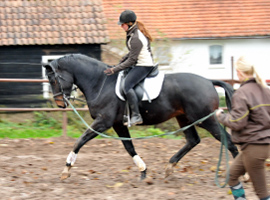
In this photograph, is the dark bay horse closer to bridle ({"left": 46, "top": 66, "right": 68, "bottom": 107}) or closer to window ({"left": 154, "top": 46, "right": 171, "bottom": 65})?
bridle ({"left": 46, "top": 66, "right": 68, "bottom": 107})

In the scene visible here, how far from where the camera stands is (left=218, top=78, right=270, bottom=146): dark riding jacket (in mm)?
4262

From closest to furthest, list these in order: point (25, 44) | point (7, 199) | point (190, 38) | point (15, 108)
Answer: point (7, 199) < point (15, 108) < point (25, 44) < point (190, 38)

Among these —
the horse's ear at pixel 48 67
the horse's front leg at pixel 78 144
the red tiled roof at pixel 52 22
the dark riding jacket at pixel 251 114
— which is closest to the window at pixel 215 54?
Result: the red tiled roof at pixel 52 22

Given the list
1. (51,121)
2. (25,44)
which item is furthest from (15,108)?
(25,44)

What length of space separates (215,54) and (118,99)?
567 inches

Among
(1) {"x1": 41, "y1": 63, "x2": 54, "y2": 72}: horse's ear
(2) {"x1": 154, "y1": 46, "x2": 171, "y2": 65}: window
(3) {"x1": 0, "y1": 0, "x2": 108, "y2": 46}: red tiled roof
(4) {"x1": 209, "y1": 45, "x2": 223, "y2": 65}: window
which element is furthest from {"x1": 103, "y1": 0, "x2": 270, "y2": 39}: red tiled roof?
(1) {"x1": 41, "y1": 63, "x2": 54, "y2": 72}: horse's ear

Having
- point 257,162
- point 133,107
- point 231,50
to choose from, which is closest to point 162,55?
point 133,107

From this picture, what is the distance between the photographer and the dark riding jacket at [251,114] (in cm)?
426

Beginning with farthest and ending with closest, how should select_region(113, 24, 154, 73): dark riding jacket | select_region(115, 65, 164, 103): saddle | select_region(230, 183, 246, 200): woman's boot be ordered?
select_region(115, 65, 164, 103): saddle < select_region(113, 24, 154, 73): dark riding jacket < select_region(230, 183, 246, 200): woman's boot

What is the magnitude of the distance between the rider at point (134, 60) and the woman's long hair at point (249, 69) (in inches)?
83.0

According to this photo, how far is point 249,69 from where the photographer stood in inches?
172

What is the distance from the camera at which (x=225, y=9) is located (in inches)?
778

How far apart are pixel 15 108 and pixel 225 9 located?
43.8 ft

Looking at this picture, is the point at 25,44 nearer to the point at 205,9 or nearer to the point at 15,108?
the point at 15,108
